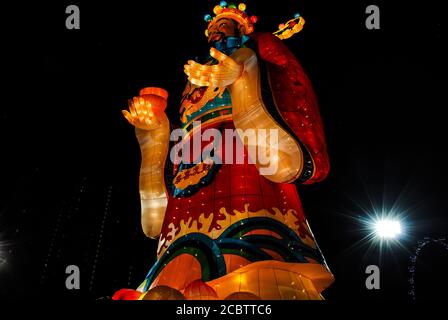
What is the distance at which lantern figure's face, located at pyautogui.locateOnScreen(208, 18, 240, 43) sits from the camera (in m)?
7.30

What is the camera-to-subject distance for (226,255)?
491cm

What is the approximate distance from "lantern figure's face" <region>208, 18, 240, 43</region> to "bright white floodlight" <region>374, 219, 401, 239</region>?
5250mm

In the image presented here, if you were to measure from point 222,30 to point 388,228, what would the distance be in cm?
559

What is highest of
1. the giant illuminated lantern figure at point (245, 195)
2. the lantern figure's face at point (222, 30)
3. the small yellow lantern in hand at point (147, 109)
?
the lantern figure's face at point (222, 30)

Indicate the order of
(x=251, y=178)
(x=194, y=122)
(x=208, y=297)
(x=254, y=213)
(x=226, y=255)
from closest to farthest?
(x=208, y=297), (x=226, y=255), (x=254, y=213), (x=251, y=178), (x=194, y=122)

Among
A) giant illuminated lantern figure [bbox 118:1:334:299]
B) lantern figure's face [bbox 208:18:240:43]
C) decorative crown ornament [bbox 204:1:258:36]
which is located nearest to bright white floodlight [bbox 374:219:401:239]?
giant illuminated lantern figure [bbox 118:1:334:299]

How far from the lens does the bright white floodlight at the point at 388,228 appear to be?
9789 mm

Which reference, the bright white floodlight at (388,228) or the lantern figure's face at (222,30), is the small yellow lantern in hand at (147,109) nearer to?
the lantern figure's face at (222,30)

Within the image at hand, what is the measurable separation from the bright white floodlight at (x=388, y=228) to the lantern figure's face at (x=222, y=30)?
5.25 metres

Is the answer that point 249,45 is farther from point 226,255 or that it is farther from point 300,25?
point 226,255

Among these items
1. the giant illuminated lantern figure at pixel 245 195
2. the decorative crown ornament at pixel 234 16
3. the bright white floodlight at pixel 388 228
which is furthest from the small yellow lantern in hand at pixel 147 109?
the bright white floodlight at pixel 388 228

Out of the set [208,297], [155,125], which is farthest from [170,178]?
[208,297]

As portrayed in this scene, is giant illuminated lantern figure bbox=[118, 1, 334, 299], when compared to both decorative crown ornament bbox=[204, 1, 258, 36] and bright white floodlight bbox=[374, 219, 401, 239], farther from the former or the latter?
bright white floodlight bbox=[374, 219, 401, 239]
